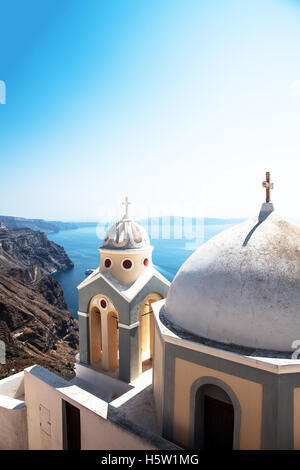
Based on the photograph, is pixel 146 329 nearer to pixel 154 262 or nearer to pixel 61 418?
pixel 61 418

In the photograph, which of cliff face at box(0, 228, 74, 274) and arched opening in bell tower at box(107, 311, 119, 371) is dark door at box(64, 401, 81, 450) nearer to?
arched opening in bell tower at box(107, 311, 119, 371)

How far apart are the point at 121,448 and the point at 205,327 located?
2.87 m

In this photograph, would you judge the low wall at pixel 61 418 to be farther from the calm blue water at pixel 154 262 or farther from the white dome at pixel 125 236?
the calm blue water at pixel 154 262

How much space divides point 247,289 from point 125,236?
5.30 m

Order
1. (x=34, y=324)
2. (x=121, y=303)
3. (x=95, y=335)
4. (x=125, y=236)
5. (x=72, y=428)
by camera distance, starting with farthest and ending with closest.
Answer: (x=34, y=324) < (x=95, y=335) < (x=125, y=236) < (x=121, y=303) < (x=72, y=428)

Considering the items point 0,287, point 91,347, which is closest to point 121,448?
point 91,347

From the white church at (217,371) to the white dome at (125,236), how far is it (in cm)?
310

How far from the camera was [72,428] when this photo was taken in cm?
643

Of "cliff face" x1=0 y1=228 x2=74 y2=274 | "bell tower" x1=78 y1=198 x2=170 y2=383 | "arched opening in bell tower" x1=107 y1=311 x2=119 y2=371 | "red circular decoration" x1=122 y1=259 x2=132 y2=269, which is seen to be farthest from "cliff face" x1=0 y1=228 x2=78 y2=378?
"red circular decoration" x1=122 y1=259 x2=132 y2=269

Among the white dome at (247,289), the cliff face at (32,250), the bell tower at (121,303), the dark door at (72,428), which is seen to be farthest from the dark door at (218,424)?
the cliff face at (32,250)

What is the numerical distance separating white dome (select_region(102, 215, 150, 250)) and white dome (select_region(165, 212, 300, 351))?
3.87 m

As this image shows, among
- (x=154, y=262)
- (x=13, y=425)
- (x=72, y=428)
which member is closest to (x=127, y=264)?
(x=72, y=428)

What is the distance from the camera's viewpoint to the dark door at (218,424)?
4.87 meters
